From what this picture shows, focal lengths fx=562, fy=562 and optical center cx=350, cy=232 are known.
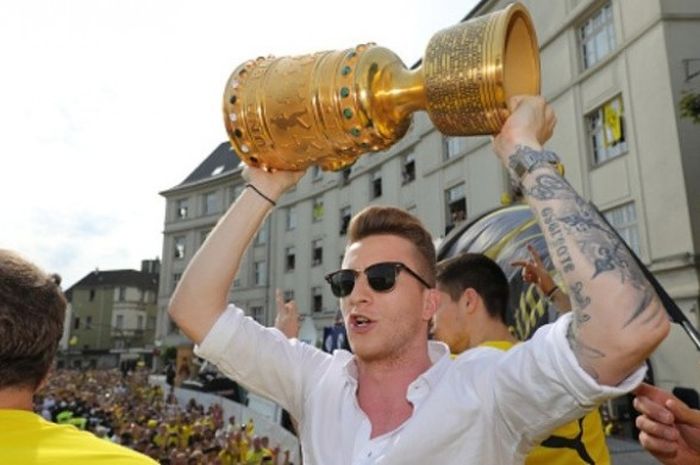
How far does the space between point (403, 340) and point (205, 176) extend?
46.5m

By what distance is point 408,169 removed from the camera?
2583 cm

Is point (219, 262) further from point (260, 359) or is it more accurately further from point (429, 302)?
point (429, 302)

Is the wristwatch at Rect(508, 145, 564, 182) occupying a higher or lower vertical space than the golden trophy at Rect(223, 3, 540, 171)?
lower

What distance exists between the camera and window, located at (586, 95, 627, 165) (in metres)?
14.7

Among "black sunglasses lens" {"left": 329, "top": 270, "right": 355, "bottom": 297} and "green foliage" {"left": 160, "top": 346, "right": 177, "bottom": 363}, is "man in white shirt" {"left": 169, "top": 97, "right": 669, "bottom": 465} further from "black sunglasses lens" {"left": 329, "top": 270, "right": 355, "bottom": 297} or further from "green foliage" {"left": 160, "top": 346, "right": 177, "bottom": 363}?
"green foliage" {"left": 160, "top": 346, "right": 177, "bottom": 363}

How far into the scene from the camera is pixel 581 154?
15.8 meters

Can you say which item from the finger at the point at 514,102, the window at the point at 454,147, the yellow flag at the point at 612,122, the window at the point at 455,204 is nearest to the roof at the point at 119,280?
the window at the point at 455,204

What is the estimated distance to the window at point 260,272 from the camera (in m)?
36.2

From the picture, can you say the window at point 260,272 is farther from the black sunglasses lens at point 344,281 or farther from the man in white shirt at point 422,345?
the black sunglasses lens at point 344,281

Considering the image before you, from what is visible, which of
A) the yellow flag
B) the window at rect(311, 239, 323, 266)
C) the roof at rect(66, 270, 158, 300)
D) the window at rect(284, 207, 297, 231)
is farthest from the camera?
the roof at rect(66, 270, 158, 300)

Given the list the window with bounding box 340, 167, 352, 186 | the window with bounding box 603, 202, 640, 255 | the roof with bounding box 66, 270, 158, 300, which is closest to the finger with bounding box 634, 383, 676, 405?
the window with bounding box 603, 202, 640, 255

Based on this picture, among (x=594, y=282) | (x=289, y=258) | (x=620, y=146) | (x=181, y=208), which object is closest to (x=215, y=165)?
(x=181, y=208)

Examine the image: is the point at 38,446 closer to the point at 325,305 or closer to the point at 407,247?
the point at 407,247

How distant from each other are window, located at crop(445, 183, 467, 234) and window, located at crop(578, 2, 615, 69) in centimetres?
663
